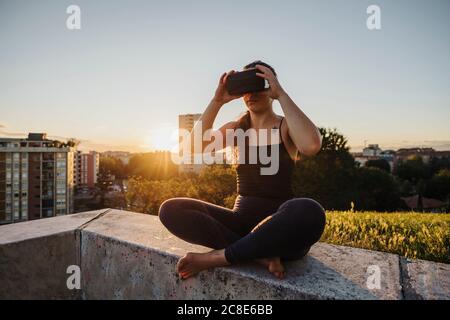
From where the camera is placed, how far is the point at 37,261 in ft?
7.34

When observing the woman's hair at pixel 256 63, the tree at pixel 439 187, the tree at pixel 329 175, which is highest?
the woman's hair at pixel 256 63

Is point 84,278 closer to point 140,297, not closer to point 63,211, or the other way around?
point 140,297

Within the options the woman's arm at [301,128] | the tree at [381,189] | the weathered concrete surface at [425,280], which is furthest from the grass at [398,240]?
the tree at [381,189]

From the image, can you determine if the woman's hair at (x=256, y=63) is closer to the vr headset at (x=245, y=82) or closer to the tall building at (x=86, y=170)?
the vr headset at (x=245, y=82)

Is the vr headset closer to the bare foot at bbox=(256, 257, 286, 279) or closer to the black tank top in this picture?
the black tank top

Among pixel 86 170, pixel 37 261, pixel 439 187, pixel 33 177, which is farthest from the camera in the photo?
pixel 86 170

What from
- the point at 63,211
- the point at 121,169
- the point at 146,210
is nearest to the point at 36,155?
the point at 63,211

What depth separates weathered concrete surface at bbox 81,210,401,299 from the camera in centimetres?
130

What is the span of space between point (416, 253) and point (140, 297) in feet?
7.58

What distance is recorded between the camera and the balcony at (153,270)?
131 centimetres

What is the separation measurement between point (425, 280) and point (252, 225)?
1.00m

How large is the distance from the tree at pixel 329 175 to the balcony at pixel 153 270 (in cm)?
1884

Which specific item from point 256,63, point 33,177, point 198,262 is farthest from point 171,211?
point 33,177

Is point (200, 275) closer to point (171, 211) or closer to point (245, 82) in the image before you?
point (171, 211)
